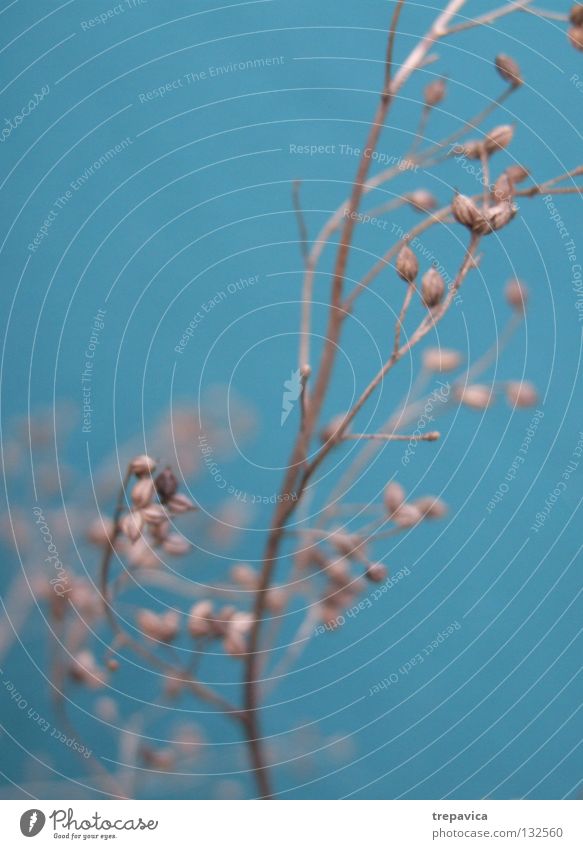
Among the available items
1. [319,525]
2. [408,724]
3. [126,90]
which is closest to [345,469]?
[319,525]

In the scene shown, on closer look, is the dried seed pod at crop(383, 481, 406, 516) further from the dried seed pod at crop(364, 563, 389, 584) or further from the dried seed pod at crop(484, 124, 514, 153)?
the dried seed pod at crop(484, 124, 514, 153)

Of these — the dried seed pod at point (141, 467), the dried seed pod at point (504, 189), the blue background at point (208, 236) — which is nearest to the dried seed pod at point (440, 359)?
the blue background at point (208, 236)

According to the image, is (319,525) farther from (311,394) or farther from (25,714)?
(25,714)

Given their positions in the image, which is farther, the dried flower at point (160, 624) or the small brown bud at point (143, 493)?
the dried flower at point (160, 624)

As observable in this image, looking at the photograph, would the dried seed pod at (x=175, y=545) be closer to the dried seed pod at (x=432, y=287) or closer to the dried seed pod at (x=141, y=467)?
the dried seed pod at (x=141, y=467)

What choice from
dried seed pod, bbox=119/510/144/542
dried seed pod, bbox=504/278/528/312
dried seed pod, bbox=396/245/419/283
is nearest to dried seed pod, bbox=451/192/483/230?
dried seed pod, bbox=396/245/419/283

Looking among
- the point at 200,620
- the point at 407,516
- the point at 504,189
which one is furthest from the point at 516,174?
the point at 200,620
